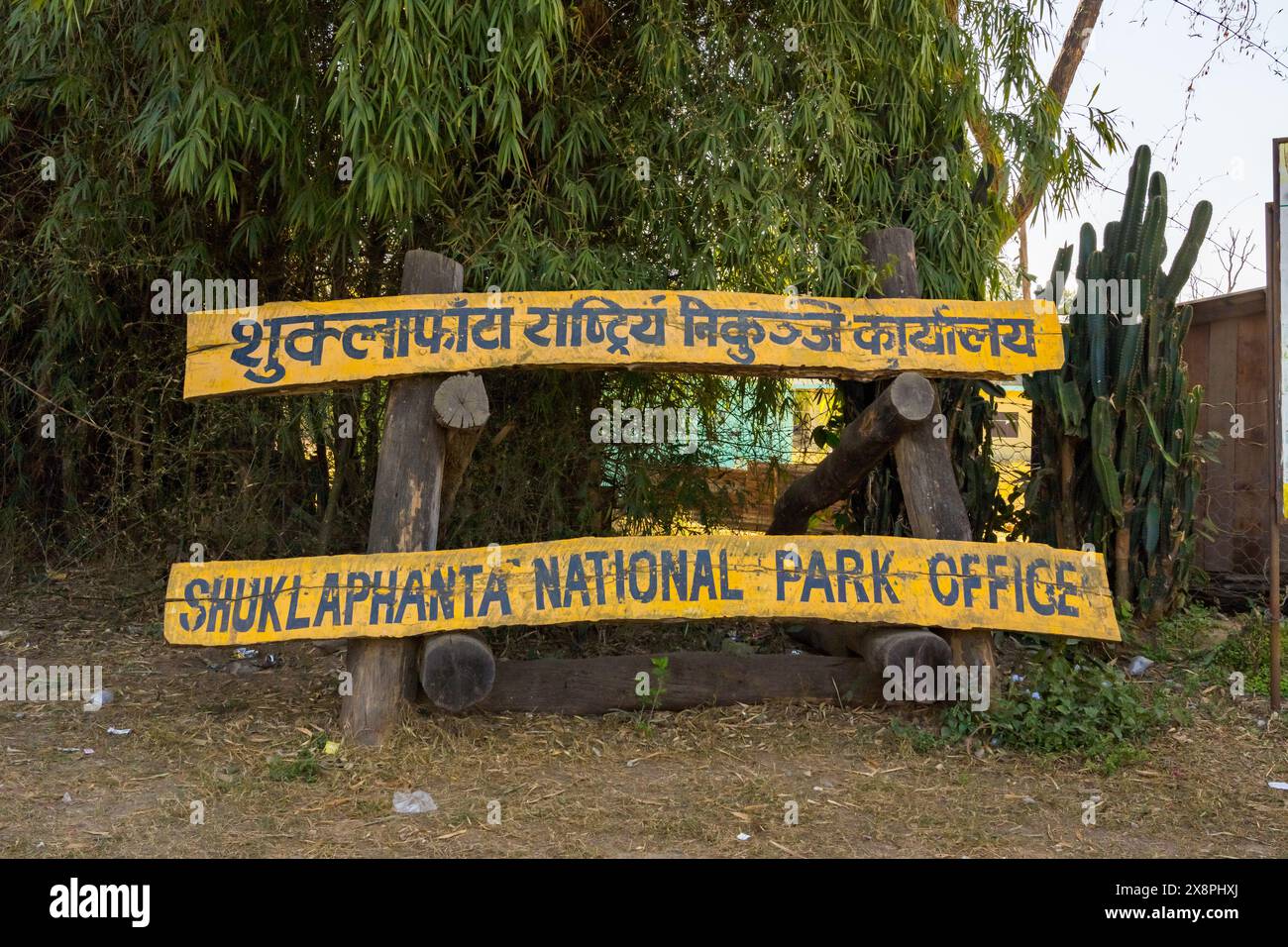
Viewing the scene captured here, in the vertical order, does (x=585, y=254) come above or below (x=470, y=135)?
below

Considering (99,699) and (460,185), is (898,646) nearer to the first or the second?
(460,185)

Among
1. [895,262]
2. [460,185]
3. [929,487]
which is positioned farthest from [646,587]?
[460,185]

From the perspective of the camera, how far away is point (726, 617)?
187 inches

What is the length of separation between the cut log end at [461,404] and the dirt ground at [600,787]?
1.29 metres

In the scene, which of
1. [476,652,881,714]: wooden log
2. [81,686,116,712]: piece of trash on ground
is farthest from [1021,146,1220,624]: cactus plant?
[81,686,116,712]: piece of trash on ground

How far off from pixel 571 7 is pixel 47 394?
159 inches

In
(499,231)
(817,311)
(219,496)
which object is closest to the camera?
(817,311)

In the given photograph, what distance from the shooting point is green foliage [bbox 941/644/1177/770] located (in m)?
4.73

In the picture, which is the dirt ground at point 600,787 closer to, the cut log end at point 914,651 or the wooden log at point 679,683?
the wooden log at point 679,683

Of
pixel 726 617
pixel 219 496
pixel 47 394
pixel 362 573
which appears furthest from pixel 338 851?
pixel 47 394

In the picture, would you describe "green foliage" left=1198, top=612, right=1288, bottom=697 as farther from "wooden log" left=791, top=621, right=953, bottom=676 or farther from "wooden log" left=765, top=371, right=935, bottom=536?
"wooden log" left=765, top=371, right=935, bottom=536

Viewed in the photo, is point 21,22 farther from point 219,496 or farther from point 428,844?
point 428,844

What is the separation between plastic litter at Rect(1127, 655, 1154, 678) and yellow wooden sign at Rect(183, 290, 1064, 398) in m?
1.74

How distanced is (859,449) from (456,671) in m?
2.07
